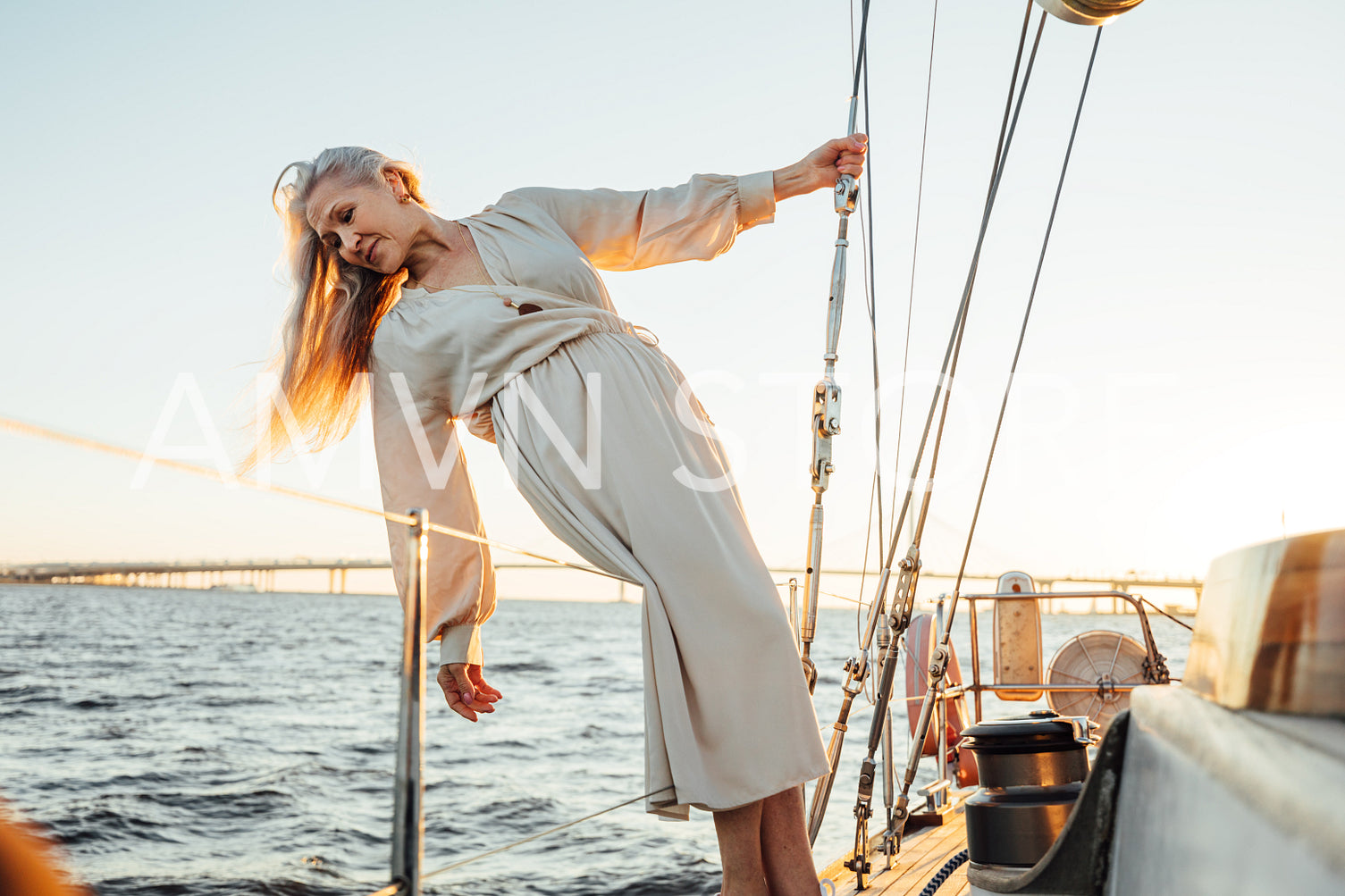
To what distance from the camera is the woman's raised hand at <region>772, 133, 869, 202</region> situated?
146cm

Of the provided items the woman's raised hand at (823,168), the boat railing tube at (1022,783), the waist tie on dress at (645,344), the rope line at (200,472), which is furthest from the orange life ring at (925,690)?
the rope line at (200,472)

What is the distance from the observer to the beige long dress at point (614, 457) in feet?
3.49

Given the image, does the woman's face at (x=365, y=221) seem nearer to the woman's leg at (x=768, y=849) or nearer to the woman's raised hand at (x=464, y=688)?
the woman's raised hand at (x=464, y=688)

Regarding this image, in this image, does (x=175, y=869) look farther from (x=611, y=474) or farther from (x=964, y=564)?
(x=611, y=474)

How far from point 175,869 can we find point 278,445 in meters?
4.53

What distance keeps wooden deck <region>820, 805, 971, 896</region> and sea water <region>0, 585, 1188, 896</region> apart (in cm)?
99

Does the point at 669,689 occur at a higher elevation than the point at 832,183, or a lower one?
lower

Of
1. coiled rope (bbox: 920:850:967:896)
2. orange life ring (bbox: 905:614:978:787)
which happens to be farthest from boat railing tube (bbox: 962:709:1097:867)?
orange life ring (bbox: 905:614:978:787)

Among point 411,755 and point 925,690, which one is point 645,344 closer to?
point 411,755

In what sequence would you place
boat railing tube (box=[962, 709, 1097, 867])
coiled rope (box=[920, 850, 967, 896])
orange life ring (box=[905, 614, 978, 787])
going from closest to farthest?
boat railing tube (box=[962, 709, 1097, 867])
coiled rope (box=[920, 850, 967, 896])
orange life ring (box=[905, 614, 978, 787])

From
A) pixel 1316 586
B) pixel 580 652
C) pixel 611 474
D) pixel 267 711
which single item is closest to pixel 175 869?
pixel 611 474

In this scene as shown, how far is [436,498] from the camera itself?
1299mm

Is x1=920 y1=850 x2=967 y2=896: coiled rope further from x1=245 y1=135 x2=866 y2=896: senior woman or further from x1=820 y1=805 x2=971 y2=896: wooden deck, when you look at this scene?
x1=245 y1=135 x2=866 y2=896: senior woman

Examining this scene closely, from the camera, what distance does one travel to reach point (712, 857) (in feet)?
16.3
